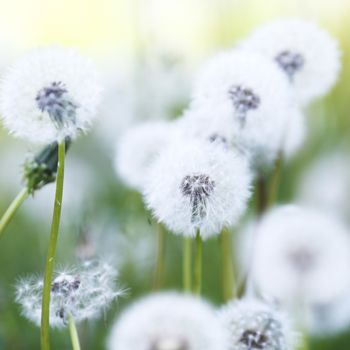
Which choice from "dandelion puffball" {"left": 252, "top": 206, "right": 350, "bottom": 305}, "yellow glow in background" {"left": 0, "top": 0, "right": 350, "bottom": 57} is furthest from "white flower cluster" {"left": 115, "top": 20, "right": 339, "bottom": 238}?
"yellow glow in background" {"left": 0, "top": 0, "right": 350, "bottom": 57}

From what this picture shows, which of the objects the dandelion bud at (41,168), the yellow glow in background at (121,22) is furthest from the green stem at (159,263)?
the yellow glow in background at (121,22)

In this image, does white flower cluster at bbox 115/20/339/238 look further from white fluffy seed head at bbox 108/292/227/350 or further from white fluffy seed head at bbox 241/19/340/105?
white fluffy seed head at bbox 108/292/227/350

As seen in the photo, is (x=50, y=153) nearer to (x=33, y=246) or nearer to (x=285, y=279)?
(x=285, y=279)

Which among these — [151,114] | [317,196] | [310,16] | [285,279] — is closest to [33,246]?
[151,114]

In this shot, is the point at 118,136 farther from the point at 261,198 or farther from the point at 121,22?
the point at 261,198

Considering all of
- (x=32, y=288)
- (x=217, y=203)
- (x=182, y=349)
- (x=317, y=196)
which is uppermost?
(x=317, y=196)

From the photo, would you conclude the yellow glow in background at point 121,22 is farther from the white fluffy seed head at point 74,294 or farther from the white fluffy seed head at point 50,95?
the white fluffy seed head at point 74,294
